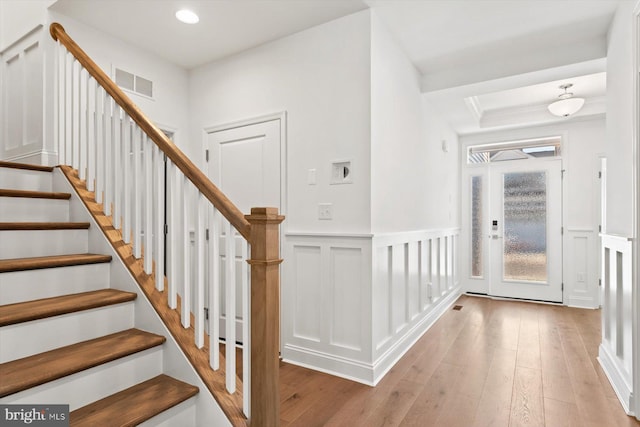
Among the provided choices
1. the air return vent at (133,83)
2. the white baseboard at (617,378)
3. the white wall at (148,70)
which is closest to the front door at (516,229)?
the white baseboard at (617,378)

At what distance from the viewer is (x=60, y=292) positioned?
1785mm

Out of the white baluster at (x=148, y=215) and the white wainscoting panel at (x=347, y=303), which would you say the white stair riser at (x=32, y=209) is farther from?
the white wainscoting panel at (x=347, y=303)

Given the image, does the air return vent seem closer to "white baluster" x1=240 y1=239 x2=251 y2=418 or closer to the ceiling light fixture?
"white baluster" x1=240 y1=239 x2=251 y2=418

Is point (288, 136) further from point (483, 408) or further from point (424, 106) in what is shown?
point (483, 408)

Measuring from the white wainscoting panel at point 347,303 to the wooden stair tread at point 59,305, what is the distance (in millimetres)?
1314

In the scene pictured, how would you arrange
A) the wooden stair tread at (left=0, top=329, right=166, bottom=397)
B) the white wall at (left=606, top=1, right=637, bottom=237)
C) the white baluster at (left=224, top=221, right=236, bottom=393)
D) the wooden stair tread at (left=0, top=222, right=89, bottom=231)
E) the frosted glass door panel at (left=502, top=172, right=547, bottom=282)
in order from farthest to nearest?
the frosted glass door panel at (left=502, top=172, right=547, bottom=282), the white wall at (left=606, top=1, right=637, bottom=237), the wooden stair tread at (left=0, top=222, right=89, bottom=231), the white baluster at (left=224, top=221, right=236, bottom=393), the wooden stair tread at (left=0, top=329, right=166, bottom=397)

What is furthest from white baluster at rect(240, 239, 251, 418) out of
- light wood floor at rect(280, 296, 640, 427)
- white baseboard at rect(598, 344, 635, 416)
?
white baseboard at rect(598, 344, 635, 416)

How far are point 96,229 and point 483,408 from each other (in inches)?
103

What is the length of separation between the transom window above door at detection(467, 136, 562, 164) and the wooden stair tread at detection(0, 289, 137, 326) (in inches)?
207

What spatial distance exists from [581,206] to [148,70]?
555cm

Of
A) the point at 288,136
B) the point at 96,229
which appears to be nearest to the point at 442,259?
the point at 288,136

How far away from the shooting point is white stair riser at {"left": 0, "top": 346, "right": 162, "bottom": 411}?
1.31 metres

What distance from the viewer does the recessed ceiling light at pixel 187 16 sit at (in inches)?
103

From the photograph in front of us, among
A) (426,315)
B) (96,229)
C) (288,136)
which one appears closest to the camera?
(96,229)
